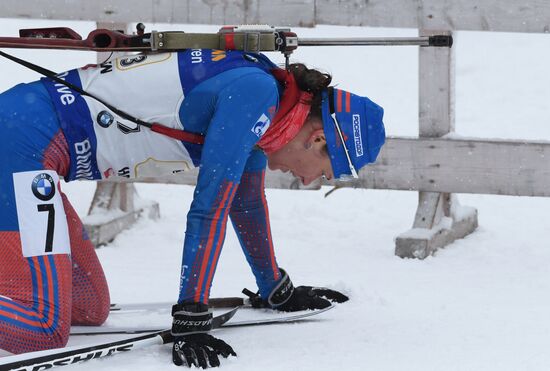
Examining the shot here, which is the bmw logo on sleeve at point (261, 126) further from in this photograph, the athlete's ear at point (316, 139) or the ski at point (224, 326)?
→ the ski at point (224, 326)

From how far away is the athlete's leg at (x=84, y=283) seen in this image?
4289 millimetres

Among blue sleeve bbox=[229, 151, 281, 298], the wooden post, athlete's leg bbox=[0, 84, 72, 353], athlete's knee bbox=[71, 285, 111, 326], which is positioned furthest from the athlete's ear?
the wooden post

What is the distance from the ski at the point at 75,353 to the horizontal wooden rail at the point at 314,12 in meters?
2.60

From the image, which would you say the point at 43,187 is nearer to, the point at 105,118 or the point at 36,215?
the point at 36,215

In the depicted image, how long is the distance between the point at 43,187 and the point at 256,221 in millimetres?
1029

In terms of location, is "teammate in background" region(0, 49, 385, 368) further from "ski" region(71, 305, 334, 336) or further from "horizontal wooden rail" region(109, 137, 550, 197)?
"horizontal wooden rail" region(109, 137, 550, 197)

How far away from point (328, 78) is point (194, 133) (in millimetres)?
537

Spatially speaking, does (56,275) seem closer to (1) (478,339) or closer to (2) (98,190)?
(1) (478,339)

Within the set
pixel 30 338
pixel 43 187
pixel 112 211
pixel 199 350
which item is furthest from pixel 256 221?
pixel 112 211

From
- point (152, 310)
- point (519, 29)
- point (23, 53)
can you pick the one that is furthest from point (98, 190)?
point (23, 53)

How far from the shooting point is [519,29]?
5828 millimetres

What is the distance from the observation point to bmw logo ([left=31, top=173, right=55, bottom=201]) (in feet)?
12.6

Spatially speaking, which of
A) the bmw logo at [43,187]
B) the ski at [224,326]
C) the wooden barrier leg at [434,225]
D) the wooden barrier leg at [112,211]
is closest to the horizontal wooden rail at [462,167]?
the wooden barrier leg at [434,225]

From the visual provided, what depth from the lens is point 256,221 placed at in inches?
179
